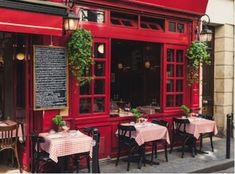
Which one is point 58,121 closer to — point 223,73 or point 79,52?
point 79,52

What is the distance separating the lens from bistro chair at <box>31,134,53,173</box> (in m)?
7.29

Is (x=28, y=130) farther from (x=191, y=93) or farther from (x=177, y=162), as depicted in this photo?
(x=191, y=93)

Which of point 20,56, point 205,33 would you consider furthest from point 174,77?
point 20,56

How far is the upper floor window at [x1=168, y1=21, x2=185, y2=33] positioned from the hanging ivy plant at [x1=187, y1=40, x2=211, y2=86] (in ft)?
1.54

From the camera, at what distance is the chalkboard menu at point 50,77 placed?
7680 millimetres

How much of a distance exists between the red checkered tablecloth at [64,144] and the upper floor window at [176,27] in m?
4.08

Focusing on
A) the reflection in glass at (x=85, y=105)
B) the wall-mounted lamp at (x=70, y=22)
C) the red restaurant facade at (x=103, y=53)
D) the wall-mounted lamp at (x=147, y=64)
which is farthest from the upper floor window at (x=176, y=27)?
the wall-mounted lamp at (x=70, y=22)

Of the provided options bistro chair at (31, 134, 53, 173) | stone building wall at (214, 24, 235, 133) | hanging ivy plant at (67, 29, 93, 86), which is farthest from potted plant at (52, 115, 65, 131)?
stone building wall at (214, 24, 235, 133)

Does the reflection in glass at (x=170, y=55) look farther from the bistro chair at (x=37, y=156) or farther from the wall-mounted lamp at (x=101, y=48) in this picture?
the bistro chair at (x=37, y=156)

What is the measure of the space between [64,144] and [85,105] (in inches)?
59.8

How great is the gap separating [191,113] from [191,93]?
23.8 inches

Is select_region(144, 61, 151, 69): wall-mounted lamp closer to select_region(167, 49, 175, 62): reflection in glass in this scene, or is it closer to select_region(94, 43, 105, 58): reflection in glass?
select_region(167, 49, 175, 62): reflection in glass

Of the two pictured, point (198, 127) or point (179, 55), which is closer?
point (198, 127)

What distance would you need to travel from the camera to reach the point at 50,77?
25.7ft
